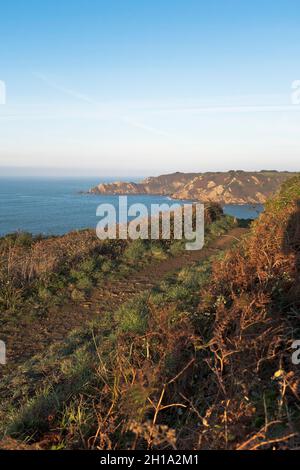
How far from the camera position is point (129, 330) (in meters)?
6.22

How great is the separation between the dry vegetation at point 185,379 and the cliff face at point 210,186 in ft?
54.6

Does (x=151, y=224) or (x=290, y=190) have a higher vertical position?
(x=290, y=190)

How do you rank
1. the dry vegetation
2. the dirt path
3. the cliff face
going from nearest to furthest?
the dry vegetation
the dirt path
the cliff face

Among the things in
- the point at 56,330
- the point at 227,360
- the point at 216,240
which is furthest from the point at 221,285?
the point at 216,240

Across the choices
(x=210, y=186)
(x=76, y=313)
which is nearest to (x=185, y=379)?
(x=76, y=313)

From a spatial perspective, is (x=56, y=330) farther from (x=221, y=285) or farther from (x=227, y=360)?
(x=227, y=360)

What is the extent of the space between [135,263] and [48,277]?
3.15m

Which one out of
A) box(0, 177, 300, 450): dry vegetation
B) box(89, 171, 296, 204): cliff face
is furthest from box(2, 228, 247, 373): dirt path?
box(89, 171, 296, 204): cliff face

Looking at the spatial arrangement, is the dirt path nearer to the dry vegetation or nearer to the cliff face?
the dry vegetation

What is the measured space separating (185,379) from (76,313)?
4.39m

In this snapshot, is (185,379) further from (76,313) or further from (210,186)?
(210,186)

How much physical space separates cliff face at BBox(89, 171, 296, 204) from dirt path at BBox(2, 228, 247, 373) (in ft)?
41.0

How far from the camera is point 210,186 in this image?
45.3m

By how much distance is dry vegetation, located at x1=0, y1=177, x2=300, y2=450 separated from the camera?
3.15 meters
